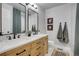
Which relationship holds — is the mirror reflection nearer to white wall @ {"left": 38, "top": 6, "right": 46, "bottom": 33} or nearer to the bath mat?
white wall @ {"left": 38, "top": 6, "right": 46, "bottom": 33}

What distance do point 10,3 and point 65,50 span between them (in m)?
1.19

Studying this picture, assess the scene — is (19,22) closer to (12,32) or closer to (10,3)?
(12,32)

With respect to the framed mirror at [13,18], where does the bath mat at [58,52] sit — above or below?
below

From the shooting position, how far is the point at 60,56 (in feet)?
5.56

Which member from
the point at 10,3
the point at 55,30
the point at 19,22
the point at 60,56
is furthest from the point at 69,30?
the point at 10,3

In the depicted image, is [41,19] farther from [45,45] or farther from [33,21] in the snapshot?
[45,45]

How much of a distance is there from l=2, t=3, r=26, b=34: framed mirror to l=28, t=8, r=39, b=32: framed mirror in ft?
0.36

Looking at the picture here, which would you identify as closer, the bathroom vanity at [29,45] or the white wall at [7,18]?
the bathroom vanity at [29,45]

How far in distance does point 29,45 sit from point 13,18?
0.53 meters

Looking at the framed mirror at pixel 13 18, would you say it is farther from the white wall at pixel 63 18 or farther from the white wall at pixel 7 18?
the white wall at pixel 63 18

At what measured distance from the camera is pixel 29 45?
1649mm

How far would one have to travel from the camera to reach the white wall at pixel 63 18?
5.36ft

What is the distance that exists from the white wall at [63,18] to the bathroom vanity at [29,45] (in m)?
0.17

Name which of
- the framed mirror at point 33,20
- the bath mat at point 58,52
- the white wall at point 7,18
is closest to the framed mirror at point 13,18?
the white wall at point 7,18
